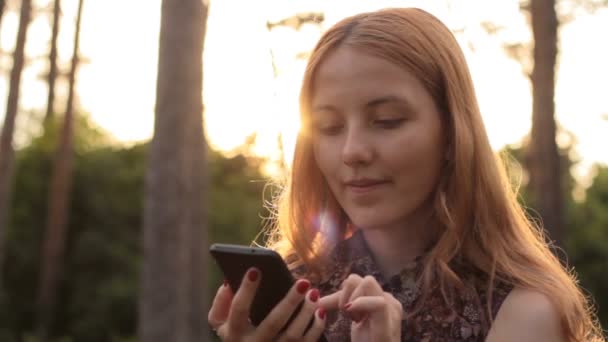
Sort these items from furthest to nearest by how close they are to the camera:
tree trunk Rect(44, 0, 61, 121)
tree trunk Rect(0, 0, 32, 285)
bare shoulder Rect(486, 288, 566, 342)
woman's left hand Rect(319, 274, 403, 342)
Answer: tree trunk Rect(44, 0, 61, 121), tree trunk Rect(0, 0, 32, 285), bare shoulder Rect(486, 288, 566, 342), woman's left hand Rect(319, 274, 403, 342)

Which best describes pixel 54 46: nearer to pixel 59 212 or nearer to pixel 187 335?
pixel 59 212

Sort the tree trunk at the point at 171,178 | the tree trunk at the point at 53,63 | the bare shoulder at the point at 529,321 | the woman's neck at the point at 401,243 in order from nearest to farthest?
the bare shoulder at the point at 529,321 < the woman's neck at the point at 401,243 < the tree trunk at the point at 171,178 < the tree trunk at the point at 53,63

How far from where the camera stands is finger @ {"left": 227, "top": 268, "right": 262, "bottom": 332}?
2021 millimetres

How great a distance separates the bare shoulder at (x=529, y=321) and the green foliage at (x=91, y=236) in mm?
19582

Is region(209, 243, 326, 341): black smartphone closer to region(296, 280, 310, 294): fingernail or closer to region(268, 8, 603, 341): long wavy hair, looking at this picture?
region(296, 280, 310, 294): fingernail

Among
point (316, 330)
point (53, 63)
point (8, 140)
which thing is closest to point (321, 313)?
point (316, 330)

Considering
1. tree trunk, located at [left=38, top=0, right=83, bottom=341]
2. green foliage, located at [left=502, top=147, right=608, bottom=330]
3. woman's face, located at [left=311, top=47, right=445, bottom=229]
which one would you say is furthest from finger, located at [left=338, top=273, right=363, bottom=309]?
tree trunk, located at [left=38, top=0, right=83, bottom=341]

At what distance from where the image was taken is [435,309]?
219 centimetres

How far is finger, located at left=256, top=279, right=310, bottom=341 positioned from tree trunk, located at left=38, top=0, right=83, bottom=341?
2013 centimetres

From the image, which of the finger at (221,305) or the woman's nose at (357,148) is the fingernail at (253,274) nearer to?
the finger at (221,305)

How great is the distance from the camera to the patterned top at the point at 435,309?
214 cm

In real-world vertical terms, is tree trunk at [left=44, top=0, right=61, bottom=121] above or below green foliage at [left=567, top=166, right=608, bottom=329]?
above

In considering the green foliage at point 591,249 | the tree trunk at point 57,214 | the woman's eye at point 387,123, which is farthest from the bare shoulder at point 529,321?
the tree trunk at point 57,214

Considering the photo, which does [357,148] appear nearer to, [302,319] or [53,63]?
[302,319]
